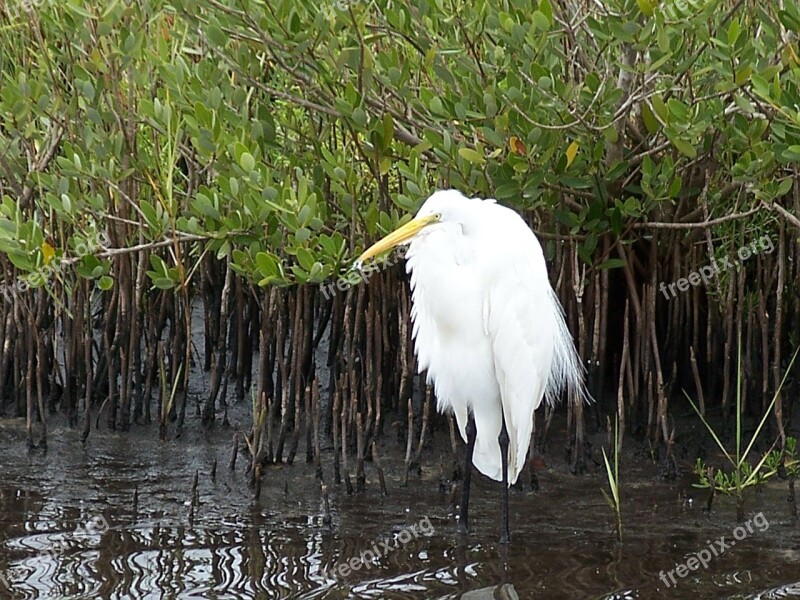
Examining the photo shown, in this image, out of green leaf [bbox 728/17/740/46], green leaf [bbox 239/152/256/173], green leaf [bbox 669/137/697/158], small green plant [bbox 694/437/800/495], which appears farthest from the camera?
small green plant [bbox 694/437/800/495]

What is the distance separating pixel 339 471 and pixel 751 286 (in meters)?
1.91

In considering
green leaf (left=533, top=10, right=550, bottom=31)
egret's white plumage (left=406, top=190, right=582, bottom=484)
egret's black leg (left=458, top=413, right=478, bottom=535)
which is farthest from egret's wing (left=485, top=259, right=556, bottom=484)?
green leaf (left=533, top=10, right=550, bottom=31)

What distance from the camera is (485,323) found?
3961 millimetres

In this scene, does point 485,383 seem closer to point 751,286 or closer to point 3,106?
point 751,286

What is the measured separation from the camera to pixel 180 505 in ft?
13.5
